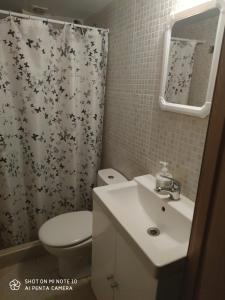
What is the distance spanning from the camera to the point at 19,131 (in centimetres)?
167

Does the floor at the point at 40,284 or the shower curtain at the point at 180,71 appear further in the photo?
the floor at the point at 40,284

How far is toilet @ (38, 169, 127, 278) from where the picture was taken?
1.47 metres

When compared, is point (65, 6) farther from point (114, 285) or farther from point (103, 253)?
point (114, 285)

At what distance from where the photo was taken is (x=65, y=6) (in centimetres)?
192

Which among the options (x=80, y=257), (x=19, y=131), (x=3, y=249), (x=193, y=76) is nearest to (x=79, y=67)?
(x=19, y=131)

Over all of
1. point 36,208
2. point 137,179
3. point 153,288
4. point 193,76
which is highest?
point 193,76

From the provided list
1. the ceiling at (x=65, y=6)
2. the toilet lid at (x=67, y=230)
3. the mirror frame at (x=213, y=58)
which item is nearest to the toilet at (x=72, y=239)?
the toilet lid at (x=67, y=230)

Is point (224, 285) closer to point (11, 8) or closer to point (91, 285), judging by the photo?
point (91, 285)

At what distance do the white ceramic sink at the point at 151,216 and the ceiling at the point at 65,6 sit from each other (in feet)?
5.00

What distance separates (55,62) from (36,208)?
125cm

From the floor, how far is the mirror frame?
4.79 ft

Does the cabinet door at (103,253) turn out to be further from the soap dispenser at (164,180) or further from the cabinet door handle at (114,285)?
the soap dispenser at (164,180)

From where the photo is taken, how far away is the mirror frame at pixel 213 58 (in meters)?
0.94

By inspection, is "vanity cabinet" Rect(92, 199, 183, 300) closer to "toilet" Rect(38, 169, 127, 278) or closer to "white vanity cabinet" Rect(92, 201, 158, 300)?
"white vanity cabinet" Rect(92, 201, 158, 300)
